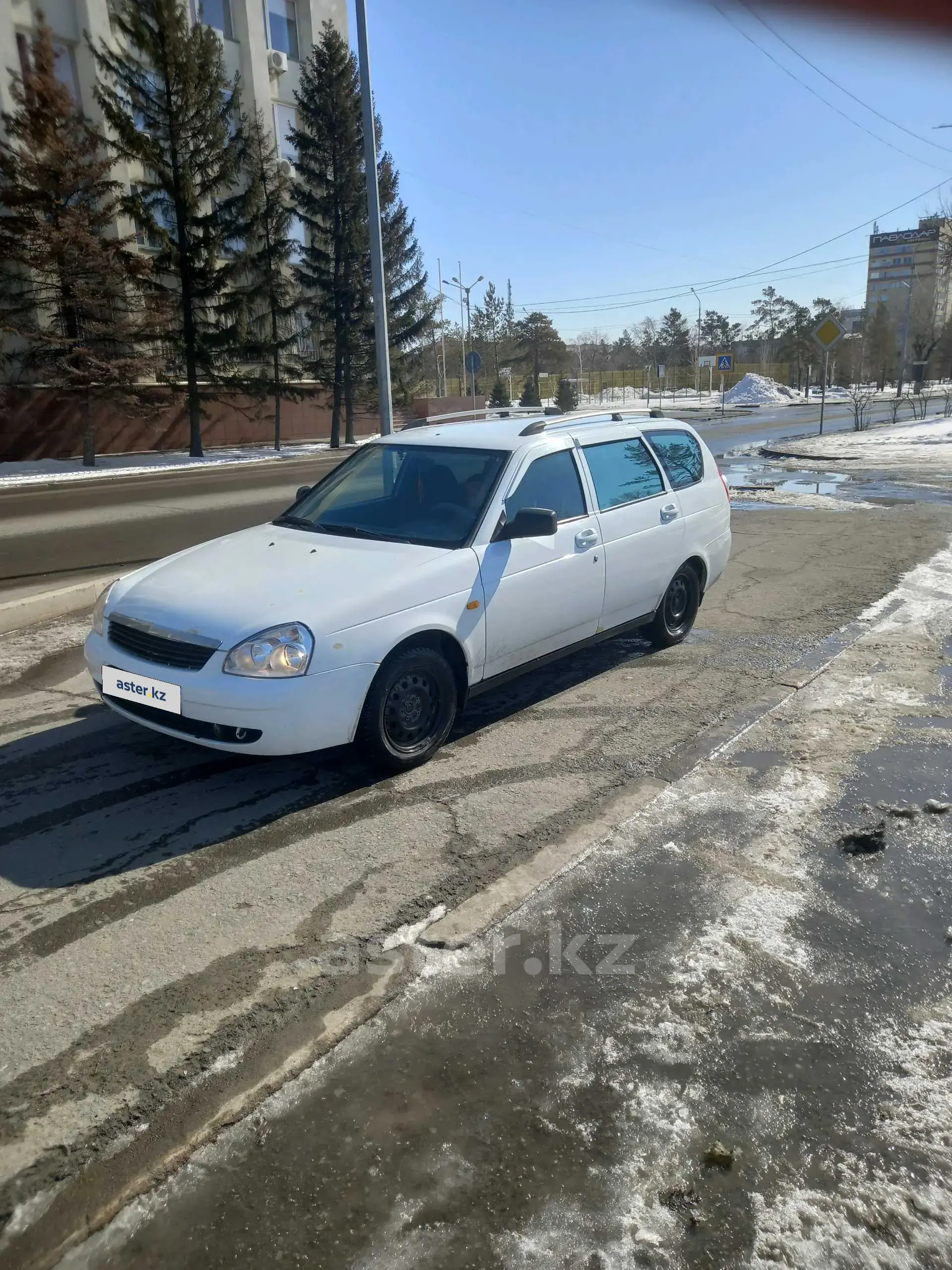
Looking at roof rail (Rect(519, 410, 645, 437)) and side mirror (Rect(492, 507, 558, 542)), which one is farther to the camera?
roof rail (Rect(519, 410, 645, 437))

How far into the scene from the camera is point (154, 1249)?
6.89 feet

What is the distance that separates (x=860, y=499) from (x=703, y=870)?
12567 mm

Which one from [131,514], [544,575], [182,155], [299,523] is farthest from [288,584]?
[182,155]

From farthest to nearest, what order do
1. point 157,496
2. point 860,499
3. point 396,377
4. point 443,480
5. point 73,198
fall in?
point 396,377 < point 73,198 < point 157,496 < point 860,499 < point 443,480

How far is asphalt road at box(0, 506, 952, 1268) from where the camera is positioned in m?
2.50

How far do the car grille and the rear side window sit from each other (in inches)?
144

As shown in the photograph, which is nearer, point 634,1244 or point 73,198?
point 634,1244

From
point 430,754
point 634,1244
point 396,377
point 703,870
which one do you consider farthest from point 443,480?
point 396,377

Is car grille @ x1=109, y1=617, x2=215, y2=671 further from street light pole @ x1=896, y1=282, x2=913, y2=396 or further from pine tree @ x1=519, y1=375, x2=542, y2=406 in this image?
street light pole @ x1=896, y1=282, x2=913, y2=396

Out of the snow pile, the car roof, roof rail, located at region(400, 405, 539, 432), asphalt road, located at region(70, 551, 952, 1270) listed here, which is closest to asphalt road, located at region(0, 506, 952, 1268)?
asphalt road, located at region(70, 551, 952, 1270)

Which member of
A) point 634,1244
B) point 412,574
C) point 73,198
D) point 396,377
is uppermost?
point 73,198

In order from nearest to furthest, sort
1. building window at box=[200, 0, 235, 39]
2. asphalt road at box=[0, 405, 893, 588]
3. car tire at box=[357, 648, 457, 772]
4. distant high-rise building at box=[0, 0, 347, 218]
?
car tire at box=[357, 648, 457, 772], asphalt road at box=[0, 405, 893, 588], distant high-rise building at box=[0, 0, 347, 218], building window at box=[200, 0, 235, 39]

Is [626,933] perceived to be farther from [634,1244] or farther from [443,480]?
[443,480]

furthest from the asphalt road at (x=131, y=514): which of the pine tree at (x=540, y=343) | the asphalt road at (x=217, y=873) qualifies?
the pine tree at (x=540, y=343)
